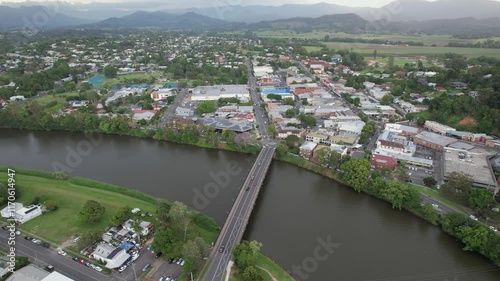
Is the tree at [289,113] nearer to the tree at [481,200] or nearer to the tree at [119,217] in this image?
the tree at [481,200]

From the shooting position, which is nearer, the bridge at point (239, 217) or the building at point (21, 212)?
the bridge at point (239, 217)

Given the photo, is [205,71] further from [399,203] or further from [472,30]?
[472,30]

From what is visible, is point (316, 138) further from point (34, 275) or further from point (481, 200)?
point (34, 275)

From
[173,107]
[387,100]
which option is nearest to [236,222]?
[173,107]

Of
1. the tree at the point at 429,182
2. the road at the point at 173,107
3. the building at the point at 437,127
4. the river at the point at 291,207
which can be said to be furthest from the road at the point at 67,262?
the building at the point at 437,127

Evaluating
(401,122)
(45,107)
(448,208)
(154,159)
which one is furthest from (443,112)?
(45,107)

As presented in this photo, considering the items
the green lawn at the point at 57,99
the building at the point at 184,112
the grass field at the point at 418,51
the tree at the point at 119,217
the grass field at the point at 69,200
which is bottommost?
the grass field at the point at 69,200
